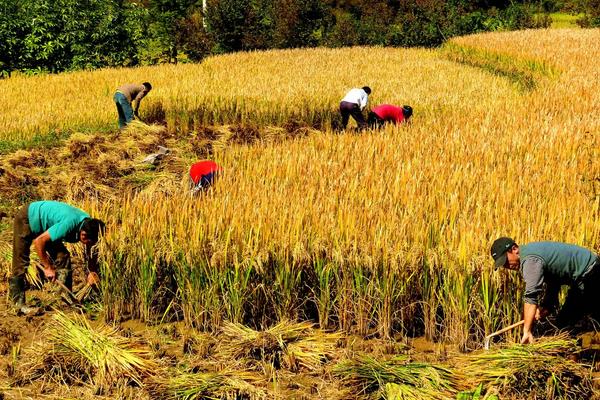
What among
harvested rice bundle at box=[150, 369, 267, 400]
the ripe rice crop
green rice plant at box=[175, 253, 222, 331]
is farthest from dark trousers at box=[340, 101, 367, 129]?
harvested rice bundle at box=[150, 369, 267, 400]

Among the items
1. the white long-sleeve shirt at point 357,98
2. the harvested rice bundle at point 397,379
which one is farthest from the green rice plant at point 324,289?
the white long-sleeve shirt at point 357,98

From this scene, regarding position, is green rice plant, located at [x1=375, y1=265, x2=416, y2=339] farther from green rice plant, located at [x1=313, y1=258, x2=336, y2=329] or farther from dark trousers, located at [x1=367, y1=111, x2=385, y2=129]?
dark trousers, located at [x1=367, y1=111, x2=385, y2=129]

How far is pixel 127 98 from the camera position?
Result: 1270 cm

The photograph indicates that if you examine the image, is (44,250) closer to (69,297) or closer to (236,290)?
(69,297)

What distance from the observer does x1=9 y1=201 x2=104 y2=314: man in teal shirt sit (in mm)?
5645

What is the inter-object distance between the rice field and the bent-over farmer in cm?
41

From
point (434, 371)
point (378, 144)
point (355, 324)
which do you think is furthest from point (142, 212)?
point (378, 144)

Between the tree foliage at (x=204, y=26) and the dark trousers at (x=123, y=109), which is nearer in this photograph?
the dark trousers at (x=123, y=109)

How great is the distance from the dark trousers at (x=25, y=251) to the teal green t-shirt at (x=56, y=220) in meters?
0.09

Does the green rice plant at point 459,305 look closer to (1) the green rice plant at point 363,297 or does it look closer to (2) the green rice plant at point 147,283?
(1) the green rice plant at point 363,297

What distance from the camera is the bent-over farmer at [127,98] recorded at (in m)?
12.6

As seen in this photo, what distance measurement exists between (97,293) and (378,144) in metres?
4.90

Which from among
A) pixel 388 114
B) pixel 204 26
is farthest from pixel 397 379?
pixel 204 26

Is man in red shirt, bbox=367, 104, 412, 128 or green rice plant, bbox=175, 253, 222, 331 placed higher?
man in red shirt, bbox=367, 104, 412, 128
